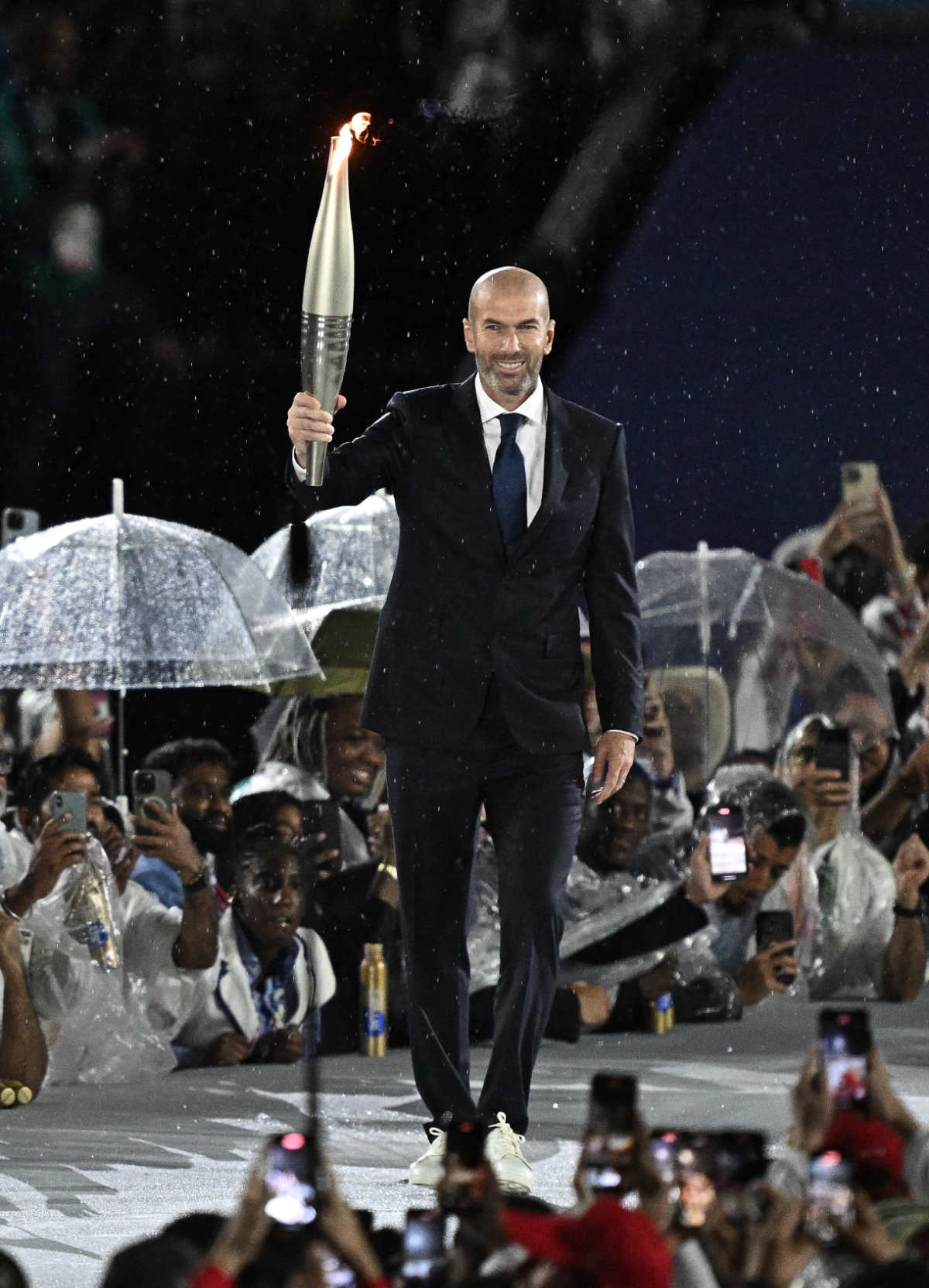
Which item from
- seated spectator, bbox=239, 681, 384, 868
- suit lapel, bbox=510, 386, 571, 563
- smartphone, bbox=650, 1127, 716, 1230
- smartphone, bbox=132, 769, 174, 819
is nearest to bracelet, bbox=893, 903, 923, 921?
seated spectator, bbox=239, 681, 384, 868

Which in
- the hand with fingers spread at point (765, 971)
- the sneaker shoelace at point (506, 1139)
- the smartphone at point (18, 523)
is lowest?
the sneaker shoelace at point (506, 1139)

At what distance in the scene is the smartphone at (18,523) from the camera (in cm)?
827

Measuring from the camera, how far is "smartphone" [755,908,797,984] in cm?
735

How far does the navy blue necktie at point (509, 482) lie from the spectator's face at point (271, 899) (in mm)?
2158

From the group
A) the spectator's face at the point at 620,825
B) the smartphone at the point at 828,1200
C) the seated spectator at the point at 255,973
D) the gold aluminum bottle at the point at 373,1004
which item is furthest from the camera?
the spectator's face at the point at 620,825

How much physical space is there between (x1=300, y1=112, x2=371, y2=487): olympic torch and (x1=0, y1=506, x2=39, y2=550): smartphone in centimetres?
427

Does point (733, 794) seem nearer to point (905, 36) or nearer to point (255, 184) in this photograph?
point (255, 184)

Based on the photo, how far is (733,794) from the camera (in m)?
7.47

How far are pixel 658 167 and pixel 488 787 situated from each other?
373 inches

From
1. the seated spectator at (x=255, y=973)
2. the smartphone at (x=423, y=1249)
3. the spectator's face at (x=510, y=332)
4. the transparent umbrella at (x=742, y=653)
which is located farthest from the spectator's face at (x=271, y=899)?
the smartphone at (x=423, y=1249)

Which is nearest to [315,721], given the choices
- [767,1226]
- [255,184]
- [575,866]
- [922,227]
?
[575,866]

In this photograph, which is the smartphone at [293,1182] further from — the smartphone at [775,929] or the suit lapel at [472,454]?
the smartphone at [775,929]

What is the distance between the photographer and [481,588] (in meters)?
4.45

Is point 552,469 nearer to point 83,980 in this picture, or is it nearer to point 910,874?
point 83,980
